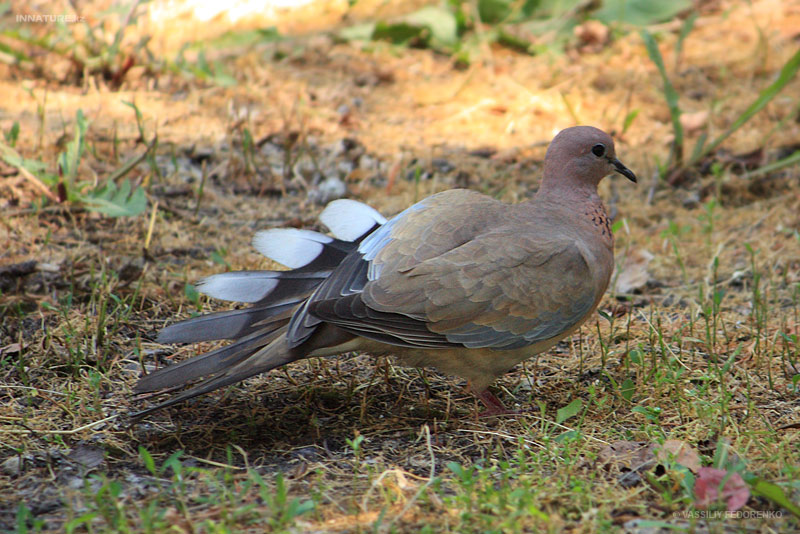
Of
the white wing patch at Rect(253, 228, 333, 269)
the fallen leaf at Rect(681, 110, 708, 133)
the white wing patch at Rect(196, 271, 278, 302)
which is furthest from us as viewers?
the fallen leaf at Rect(681, 110, 708, 133)

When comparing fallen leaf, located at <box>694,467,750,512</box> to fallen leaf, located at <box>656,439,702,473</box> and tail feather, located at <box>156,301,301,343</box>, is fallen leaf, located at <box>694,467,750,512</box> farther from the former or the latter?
tail feather, located at <box>156,301,301,343</box>

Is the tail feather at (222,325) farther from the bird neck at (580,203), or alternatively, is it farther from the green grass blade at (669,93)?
the green grass blade at (669,93)

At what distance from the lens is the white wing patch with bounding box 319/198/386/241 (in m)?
3.30

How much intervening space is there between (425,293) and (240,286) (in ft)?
2.42

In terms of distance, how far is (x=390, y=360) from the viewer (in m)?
3.44

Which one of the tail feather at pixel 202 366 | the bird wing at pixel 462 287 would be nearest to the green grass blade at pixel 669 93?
the bird wing at pixel 462 287

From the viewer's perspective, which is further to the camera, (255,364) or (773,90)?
(773,90)

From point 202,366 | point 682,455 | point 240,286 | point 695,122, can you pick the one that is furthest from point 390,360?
point 695,122

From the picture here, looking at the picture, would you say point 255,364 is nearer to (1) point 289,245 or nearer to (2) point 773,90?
(1) point 289,245

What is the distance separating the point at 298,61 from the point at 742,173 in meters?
3.21

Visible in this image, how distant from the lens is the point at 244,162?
489cm

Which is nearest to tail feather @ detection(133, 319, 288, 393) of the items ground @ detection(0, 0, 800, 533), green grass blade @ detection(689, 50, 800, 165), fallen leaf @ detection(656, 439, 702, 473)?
ground @ detection(0, 0, 800, 533)

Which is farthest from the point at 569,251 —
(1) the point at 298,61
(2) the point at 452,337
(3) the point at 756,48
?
(3) the point at 756,48

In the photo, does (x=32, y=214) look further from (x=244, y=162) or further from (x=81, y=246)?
(x=244, y=162)
